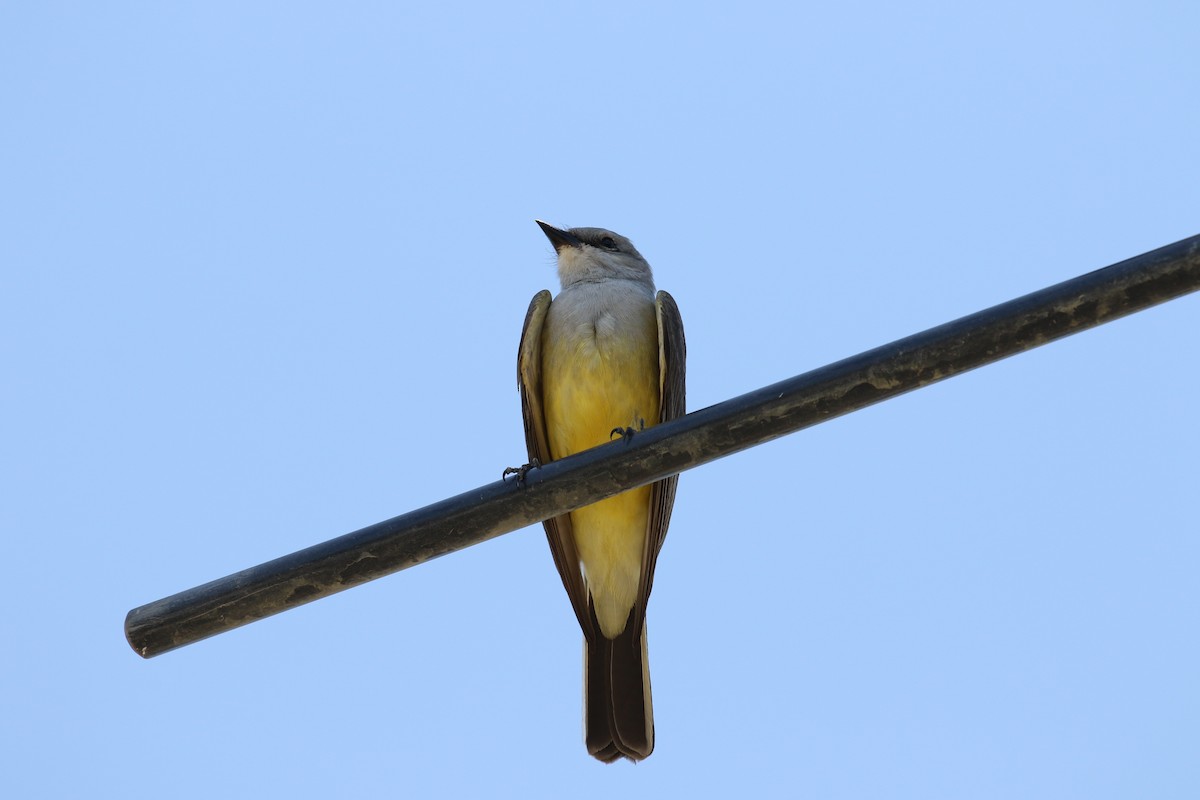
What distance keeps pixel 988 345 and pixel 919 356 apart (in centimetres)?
19

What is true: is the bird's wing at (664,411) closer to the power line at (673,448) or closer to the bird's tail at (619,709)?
the bird's tail at (619,709)

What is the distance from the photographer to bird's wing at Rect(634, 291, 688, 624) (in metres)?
6.41

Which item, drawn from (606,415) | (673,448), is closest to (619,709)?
(606,415)

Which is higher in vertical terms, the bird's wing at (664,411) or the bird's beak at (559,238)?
the bird's beak at (559,238)

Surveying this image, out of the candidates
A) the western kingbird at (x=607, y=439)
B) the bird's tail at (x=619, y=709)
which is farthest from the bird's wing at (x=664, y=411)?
the bird's tail at (x=619, y=709)

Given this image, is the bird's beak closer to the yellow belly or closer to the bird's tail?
the yellow belly

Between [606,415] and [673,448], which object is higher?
[606,415]

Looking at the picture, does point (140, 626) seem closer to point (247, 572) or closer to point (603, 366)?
point (247, 572)

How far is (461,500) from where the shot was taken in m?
3.96

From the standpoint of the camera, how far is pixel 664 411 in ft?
21.4

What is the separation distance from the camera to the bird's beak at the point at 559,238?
8.23m

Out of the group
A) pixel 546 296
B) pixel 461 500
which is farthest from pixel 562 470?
pixel 546 296

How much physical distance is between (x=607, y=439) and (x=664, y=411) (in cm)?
34

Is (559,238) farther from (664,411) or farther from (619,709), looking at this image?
(619,709)
